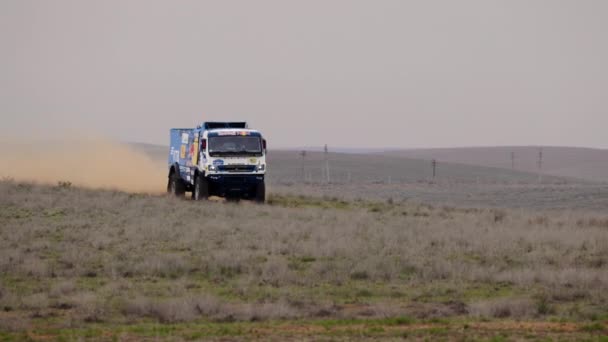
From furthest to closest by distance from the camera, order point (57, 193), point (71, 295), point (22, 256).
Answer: point (57, 193), point (22, 256), point (71, 295)

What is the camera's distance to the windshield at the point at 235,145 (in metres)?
37.1

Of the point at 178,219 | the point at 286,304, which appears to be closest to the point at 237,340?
the point at 286,304

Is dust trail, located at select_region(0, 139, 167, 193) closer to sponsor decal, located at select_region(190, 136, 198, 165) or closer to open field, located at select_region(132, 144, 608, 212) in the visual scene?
open field, located at select_region(132, 144, 608, 212)

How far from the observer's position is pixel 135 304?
51.6 ft

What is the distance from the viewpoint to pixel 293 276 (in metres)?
19.4

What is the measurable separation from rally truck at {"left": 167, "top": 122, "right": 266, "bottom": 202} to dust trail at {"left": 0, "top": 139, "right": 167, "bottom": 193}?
1058cm

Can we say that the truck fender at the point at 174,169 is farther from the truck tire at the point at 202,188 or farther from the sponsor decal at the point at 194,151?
the truck tire at the point at 202,188

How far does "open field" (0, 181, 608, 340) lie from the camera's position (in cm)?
1452

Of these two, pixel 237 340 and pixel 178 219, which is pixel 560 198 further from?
pixel 237 340

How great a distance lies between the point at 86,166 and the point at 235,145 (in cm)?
2146

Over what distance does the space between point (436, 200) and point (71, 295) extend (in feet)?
157

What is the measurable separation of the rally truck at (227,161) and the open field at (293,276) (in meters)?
3.69

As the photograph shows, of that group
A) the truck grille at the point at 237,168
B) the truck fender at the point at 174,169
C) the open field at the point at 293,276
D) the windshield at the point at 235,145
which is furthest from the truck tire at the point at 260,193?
the open field at the point at 293,276

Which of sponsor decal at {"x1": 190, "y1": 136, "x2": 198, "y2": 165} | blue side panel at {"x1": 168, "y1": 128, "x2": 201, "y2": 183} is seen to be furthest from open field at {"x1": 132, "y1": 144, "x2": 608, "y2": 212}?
A: sponsor decal at {"x1": 190, "y1": 136, "x2": 198, "y2": 165}
